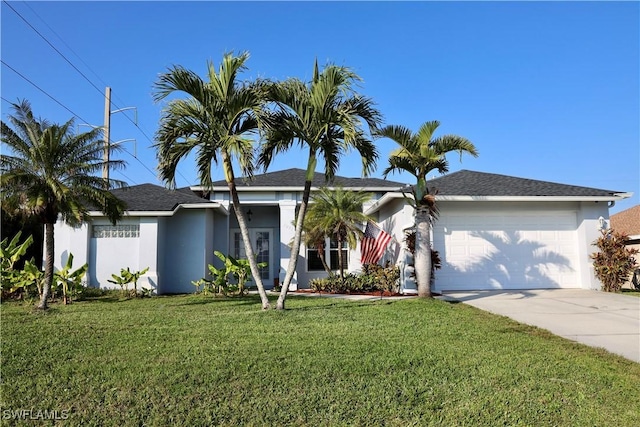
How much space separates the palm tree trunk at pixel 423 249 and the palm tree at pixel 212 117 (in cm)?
426

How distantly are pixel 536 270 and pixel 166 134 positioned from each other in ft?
38.4

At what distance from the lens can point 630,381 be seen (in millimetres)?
4773

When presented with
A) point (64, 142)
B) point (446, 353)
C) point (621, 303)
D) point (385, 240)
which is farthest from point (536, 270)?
point (64, 142)

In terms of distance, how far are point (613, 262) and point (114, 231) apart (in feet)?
53.4

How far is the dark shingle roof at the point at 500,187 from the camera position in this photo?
1355 cm

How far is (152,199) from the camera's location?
52.8 ft

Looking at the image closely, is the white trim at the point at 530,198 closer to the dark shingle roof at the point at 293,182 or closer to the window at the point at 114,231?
the dark shingle roof at the point at 293,182

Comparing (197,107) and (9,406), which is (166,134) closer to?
(197,107)

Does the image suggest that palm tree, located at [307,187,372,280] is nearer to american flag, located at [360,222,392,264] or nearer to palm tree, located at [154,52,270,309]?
american flag, located at [360,222,392,264]

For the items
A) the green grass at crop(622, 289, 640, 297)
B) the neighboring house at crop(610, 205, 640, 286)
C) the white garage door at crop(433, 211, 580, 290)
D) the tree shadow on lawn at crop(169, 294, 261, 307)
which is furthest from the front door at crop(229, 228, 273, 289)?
the neighboring house at crop(610, 205, 640, 286)

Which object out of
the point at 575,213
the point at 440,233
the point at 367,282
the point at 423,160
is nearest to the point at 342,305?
the point at 367,282

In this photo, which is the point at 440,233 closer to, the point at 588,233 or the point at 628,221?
the point at 588,233

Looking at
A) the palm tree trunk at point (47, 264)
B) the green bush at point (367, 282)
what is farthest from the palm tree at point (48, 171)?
the green bush at point (367, 282)

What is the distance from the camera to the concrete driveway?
6.86 meters
